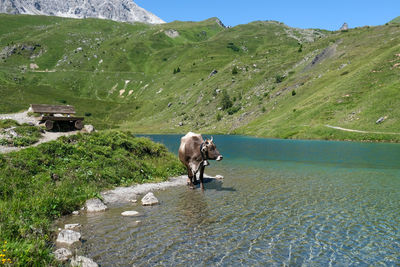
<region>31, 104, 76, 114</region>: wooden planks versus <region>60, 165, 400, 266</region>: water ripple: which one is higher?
<region>31, 104, 76, 114</region>: wooden planks

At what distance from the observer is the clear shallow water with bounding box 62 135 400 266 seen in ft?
34.0

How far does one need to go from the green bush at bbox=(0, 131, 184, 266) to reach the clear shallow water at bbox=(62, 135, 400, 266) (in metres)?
1.88

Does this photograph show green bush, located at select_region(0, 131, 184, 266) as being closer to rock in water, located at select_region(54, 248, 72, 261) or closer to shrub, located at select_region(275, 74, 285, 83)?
rock in water, located at select_region(54, 248, 72, 261)

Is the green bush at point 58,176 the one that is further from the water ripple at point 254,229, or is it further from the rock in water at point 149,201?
the rock in water at point 149,201

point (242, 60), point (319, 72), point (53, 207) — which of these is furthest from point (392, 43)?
point (53, 207)

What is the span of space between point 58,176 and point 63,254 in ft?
34.3

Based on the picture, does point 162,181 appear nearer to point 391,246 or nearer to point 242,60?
point 391,246

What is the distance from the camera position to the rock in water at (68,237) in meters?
11.2

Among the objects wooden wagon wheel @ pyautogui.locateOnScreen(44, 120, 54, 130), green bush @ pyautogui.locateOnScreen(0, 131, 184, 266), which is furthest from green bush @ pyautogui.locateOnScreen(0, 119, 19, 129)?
green bush @ pyautogui.locateOnScreen(0, 131, 184, 266)

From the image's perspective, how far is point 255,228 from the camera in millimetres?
13383

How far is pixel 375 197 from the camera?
64.2ft

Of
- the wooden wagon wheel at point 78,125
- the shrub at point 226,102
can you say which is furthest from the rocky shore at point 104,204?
the shrub at point 226,102

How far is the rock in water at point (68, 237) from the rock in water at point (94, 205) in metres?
4.32

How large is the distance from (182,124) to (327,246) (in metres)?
137
